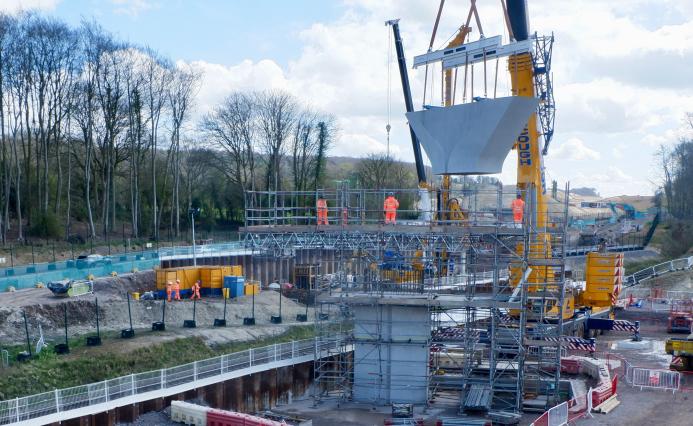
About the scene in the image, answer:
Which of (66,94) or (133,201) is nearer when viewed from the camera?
(66,94)

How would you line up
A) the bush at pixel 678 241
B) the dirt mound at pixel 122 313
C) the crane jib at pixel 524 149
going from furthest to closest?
the bush at pixel 678 241 < the crane jib at pixel 524 149 < the dirt mound at pixel 122 313

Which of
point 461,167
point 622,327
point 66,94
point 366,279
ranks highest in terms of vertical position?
point 66,94

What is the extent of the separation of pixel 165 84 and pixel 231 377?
38.9 metres

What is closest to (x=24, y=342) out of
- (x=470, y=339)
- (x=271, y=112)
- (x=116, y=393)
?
(x=116, y=393)

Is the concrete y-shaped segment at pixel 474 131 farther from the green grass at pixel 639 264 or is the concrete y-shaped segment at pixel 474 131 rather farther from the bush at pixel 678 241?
the bush at pixel 678 241

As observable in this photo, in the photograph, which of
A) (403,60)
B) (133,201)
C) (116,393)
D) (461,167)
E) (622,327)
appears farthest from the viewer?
(133,201)

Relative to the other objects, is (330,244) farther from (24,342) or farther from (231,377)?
(24,342)

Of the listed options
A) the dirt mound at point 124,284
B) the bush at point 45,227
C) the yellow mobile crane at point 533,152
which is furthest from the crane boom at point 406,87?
the bush at point 45,227

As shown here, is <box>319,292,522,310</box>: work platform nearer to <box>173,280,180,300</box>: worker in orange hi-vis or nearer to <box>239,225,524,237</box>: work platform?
<box>239,225,524,237</box>: work platform

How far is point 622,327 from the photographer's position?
3859 centimetres

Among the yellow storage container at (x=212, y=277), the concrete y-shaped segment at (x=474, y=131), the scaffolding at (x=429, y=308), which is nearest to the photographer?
the concrete y-shaped segment at (x=474, y=131)

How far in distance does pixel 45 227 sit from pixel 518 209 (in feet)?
119

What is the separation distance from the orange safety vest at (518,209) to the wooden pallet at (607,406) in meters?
7.16

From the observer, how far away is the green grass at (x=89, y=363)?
22.7m
